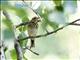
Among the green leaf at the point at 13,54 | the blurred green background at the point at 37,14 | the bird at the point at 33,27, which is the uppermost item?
the blurred green background at the point at 37,14

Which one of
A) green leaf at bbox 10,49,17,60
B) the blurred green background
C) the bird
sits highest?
the blurred green background

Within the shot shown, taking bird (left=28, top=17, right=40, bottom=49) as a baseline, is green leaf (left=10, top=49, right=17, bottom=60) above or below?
below

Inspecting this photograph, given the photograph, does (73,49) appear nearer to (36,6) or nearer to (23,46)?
(23,46)

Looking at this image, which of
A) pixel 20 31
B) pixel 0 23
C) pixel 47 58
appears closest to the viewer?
pixel 0 23

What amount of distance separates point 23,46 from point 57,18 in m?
0.35

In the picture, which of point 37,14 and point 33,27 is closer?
point 37,14

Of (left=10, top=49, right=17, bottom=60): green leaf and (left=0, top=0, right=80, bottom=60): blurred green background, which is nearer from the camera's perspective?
(left=0, top=0, right=80, bottom=60): blurred green background

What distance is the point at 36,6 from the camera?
43 cm

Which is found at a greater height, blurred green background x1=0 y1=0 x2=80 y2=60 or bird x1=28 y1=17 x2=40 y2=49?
blurred green background x1=0 y1=0 x2=80 y2=60

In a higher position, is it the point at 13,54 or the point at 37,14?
the point at 37,14

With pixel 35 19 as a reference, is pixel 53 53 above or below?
below

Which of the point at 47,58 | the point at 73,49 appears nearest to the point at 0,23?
the point at 47,58

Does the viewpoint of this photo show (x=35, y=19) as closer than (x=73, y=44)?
Yes

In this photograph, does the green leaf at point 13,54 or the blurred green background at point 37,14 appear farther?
the green leaf at point 13,54
